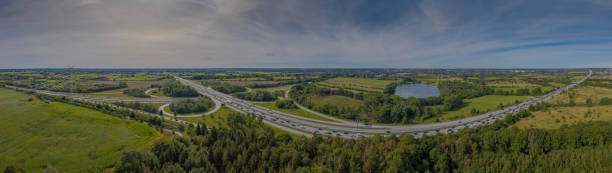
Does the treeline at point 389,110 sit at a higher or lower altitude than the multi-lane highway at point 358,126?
higher

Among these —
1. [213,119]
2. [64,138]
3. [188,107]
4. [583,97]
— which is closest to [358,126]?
[213,119]

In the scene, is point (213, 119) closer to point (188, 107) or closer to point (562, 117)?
point (188, 107)

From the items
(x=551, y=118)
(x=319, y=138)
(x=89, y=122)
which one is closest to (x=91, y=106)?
(x=89, y=122)

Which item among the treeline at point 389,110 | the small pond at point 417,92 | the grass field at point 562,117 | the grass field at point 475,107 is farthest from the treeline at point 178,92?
the grass field at point 562,117

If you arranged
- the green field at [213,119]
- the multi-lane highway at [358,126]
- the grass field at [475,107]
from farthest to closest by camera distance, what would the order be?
the grass field at [475,107] < the green field at [213,119] < the multi-lane highway at [358,126]

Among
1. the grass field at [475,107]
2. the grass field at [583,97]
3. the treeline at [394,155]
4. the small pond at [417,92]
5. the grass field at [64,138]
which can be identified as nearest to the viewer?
the treeline at [394,155]

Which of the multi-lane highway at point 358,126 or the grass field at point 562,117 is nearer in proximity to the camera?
the grass field at point 562,117

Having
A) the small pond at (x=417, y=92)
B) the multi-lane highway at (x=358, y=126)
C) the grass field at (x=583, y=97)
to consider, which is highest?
the grass field at (x=583, y=97)

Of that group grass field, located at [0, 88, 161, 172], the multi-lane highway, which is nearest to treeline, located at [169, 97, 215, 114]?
grass field, located at [0, 88, 161, 172]

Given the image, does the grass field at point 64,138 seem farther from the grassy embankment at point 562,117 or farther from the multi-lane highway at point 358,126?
the grassy embankment at point 562,117
